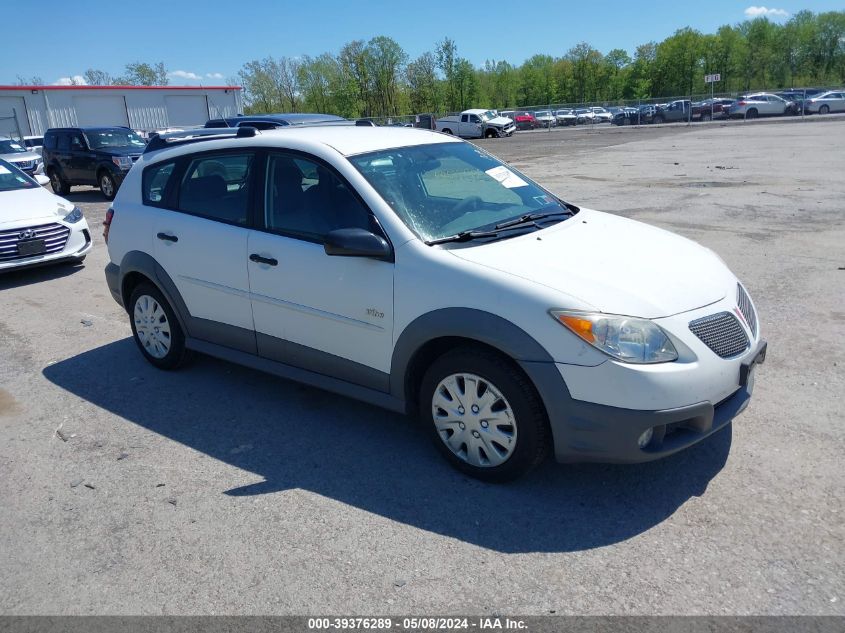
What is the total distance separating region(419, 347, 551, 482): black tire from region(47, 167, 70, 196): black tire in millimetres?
19083

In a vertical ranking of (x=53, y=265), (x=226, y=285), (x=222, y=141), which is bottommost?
(x=53, y=265)

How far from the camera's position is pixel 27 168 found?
21719mm

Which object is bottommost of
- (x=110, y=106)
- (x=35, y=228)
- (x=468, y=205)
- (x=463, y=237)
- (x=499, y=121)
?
(x=499, y=121)

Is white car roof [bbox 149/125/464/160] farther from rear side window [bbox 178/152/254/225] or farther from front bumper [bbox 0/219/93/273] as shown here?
front bumper [bbox 0/219/93/273]

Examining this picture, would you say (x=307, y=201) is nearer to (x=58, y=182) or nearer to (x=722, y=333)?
(x=722, y=333)

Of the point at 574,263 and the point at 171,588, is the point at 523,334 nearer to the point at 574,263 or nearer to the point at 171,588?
the point at 574,263

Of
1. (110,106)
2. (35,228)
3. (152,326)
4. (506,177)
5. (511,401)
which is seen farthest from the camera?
(110,106)

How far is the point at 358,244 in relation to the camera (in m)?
3.83

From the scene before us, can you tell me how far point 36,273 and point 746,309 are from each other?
9.31m

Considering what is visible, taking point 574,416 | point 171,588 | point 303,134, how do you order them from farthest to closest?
point 303,134 < point 574,416 < point 171,588

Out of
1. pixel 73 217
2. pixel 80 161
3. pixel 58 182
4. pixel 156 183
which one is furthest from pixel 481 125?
pixel 156 183

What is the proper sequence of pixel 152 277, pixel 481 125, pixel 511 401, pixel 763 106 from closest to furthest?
pixel 511 401
pixel 152 277
pixel 763 106
pixel 481 125

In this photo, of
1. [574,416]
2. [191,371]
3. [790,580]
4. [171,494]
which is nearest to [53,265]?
[191,371]

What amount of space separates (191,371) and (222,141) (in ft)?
6.28
